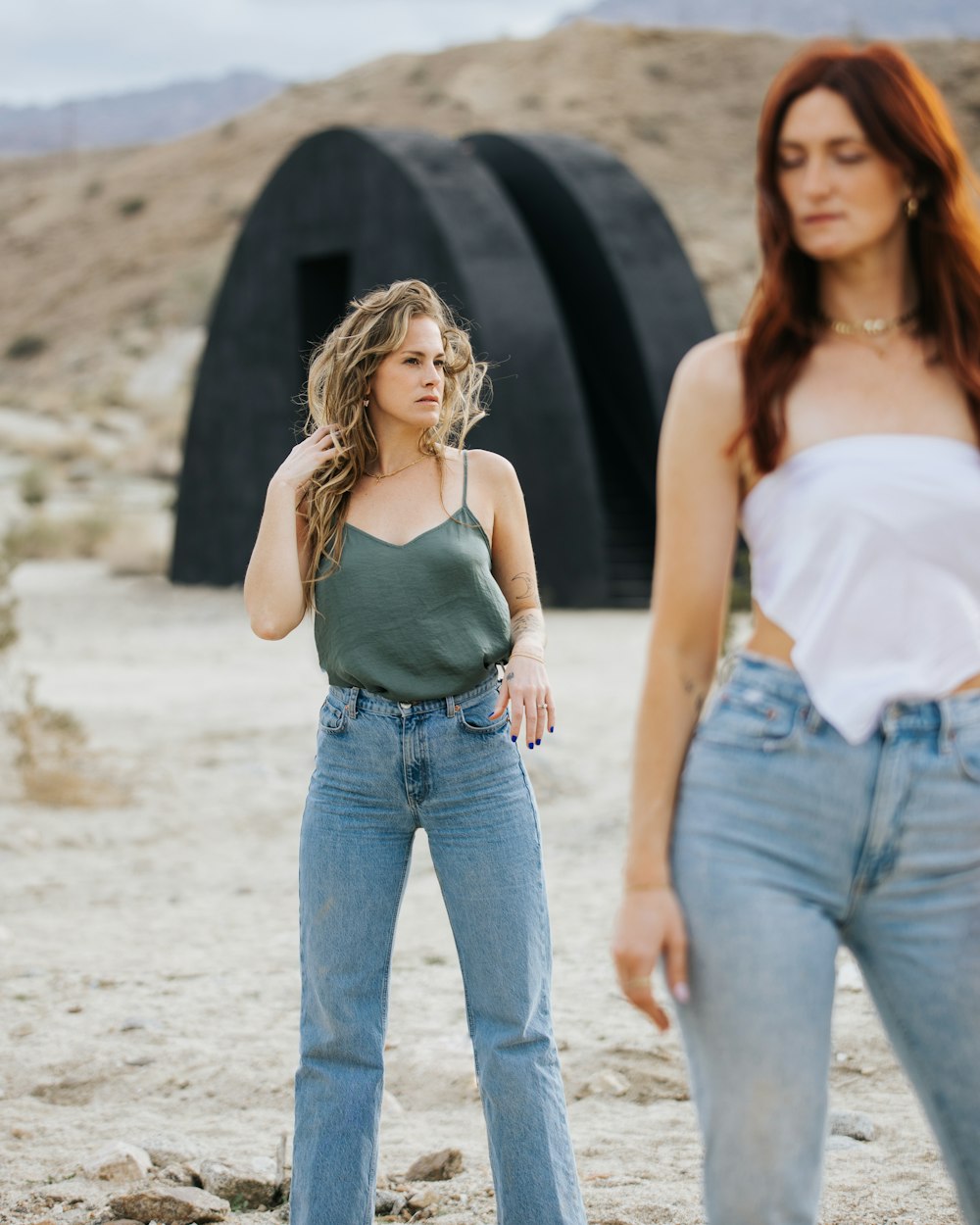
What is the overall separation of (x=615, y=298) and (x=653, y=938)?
14780 millimetres

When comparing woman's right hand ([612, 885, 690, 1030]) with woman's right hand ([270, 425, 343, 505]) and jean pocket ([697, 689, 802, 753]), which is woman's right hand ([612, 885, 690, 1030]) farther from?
woman's right hand ([270, 425, 343, 505])

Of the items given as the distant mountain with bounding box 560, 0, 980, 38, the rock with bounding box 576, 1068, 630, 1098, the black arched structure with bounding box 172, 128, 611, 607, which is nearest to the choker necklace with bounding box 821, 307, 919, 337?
the rock with bounding box 576, 1068, 630, 1098

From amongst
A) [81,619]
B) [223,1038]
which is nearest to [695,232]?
[81,619]

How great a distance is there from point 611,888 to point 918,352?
4.71m

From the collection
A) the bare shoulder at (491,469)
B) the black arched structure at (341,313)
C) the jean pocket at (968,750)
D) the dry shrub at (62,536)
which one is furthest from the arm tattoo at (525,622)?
the dry shrub at (62,536)

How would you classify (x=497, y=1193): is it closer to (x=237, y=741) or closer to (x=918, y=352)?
(x=918, y=352)

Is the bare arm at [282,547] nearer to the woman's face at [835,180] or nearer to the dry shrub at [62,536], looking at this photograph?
the woman's face at [835,180]

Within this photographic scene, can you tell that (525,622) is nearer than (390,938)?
No

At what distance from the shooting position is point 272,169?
53.5 metres

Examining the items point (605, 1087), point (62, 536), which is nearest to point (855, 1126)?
point (605, 1087)

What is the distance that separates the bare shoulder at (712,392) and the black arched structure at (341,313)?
37.3ft

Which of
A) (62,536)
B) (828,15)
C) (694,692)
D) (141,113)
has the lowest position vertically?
(694,692)

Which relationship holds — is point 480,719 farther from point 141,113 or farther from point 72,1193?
point 141,113

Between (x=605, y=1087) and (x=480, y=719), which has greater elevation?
(x=480, y=719)
